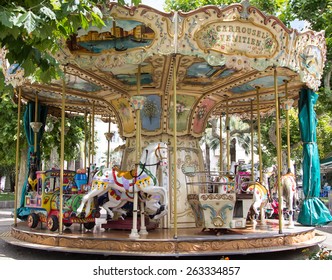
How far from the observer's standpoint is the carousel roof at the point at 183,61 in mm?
7523

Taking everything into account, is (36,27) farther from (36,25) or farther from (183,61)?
(183,61)

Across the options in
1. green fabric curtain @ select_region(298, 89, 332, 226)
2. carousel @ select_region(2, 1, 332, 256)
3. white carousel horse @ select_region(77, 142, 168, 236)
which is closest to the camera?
carousel @ select_region(2, 1, 332, 256)

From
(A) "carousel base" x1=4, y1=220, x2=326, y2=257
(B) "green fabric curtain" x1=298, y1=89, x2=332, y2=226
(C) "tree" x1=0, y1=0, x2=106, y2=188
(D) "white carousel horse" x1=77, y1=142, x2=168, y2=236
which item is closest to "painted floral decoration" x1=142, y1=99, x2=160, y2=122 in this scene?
(D) "white carousel horse" x1=77, y1=142, x2=168, y2=236

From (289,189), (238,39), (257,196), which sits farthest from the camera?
(289,189)

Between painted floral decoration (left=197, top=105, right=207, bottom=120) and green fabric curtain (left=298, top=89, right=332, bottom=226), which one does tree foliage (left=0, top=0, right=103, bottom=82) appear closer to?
painted floral decoration (left=197, top=105, right=207, bottom=120)

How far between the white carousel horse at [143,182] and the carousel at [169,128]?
0.8 inches

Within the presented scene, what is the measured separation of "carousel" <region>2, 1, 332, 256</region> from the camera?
752 centimetres

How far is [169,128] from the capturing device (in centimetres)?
1045

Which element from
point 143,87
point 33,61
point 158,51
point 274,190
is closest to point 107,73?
point 143,87

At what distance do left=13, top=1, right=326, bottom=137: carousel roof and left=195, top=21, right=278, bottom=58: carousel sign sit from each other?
0.02 metres

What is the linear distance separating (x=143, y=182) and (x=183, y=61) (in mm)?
2834

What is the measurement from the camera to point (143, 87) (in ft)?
34.3

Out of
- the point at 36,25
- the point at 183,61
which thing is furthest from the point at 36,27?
the point at 183,61

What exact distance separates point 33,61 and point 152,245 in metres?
4.29
